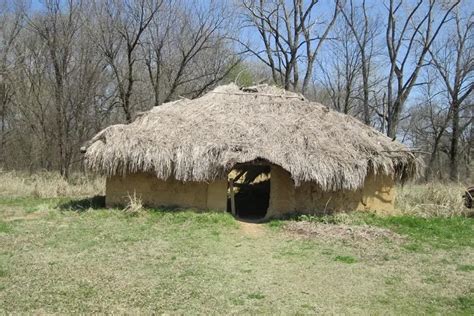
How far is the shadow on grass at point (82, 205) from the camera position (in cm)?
1277

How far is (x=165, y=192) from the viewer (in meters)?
12.4

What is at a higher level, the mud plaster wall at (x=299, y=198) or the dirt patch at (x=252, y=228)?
the mud plaster wall at (x=299, y=198)

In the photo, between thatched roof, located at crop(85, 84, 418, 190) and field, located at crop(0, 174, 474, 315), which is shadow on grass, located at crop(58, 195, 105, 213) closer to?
field, located at crop(0, 174, 474, 315)

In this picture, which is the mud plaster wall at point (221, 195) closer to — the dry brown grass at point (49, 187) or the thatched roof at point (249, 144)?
the thatched roof at point (249, 144)

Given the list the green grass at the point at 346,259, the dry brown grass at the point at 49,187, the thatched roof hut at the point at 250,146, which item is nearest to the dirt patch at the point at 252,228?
the thatched roof hut at the point at 250,146

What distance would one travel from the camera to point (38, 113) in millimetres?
23797

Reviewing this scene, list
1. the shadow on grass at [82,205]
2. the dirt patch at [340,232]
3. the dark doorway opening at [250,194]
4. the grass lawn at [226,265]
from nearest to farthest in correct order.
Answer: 1. the grass lawn at [226,265]
2. the dirt patch at [340,232]
3. the shadow on grass at [82,205]
4. the dark doorway opening at [250,194]

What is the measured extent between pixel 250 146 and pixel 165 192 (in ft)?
7.78

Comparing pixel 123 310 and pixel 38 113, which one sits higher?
pixel 38 113

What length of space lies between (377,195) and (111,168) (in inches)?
262

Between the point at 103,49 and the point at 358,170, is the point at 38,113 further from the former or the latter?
the point at 358,170

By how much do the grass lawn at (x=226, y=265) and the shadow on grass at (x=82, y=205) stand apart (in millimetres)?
515

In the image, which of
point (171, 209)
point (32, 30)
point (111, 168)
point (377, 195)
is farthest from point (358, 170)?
point (32, 30)

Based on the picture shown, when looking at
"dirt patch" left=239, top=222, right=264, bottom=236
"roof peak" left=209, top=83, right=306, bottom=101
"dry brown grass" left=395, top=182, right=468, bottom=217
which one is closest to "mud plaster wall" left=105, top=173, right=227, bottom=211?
"dirt patch" left=239, top=222, right=264, bottom=236
